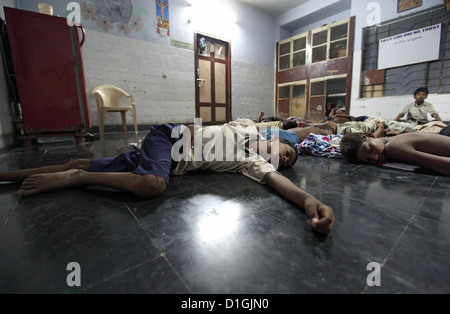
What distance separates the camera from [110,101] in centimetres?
418

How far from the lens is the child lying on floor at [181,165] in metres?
1.14

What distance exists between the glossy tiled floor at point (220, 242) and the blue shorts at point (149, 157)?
0.17 meters

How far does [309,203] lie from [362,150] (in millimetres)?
1399

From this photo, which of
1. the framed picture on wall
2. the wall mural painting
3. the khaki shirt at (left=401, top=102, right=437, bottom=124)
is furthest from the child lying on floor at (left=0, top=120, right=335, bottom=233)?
the framed picture on wall

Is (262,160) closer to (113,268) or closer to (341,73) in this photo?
(113,268)

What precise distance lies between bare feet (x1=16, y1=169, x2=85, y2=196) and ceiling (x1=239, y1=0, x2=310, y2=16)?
6.88 m

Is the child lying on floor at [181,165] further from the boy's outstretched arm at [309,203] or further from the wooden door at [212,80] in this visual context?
the wooden door at [212,80]

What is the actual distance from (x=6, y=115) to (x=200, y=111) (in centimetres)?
388

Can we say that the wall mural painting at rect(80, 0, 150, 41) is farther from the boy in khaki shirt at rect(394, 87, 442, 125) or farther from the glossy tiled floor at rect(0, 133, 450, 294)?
the boy in khaki shirt at rect(394, 87, 442, 125)

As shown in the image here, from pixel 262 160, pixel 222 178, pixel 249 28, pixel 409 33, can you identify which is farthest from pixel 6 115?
pixel 409 33

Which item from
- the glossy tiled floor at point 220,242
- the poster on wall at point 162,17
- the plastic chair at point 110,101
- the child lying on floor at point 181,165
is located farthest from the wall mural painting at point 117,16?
the glossy tiled floor at point 220,242

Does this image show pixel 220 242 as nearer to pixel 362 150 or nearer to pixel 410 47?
pixel 362 150

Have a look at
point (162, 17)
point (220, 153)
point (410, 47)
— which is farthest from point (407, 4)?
point (220, 153)
